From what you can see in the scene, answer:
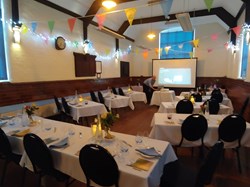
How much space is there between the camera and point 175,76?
9.79 m

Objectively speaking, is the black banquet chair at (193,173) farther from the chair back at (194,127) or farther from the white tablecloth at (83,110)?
the white tablecloth at (83,110)

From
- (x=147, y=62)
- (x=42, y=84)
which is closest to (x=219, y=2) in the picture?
(x=147, y=62)

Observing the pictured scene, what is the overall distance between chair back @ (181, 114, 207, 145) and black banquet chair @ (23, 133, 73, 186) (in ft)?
5.87

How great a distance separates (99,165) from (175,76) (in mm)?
8966

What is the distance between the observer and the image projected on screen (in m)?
9.47

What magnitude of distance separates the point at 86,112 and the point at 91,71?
3371 millimetres

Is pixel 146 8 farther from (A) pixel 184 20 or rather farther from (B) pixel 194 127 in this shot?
(B) pixel 194 127

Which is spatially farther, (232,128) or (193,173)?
(232,128)

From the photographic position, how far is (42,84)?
5.30 m

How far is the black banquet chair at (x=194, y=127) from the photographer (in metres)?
A: 2.61

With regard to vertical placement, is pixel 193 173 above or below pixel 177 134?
below

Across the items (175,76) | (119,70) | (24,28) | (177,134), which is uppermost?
(24,28)

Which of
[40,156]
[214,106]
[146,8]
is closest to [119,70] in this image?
[146,8]

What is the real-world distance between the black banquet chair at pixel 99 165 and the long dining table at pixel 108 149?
0.08 metres
